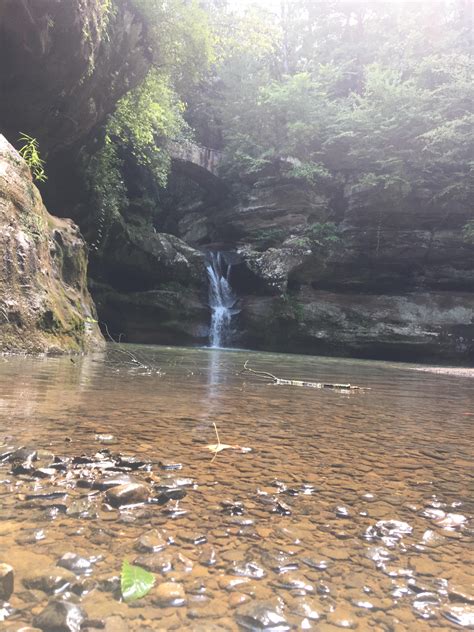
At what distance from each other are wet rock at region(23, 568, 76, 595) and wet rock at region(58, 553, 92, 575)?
0.06 feet

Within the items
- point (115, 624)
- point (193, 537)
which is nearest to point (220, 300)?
point (193, 537)

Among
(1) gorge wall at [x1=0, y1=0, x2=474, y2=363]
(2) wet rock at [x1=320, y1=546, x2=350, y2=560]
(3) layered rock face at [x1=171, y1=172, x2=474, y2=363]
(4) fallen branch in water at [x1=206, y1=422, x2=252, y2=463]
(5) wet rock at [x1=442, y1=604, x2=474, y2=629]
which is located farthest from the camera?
(3) layered rock face at [x1=171, y1=172, x2=474, y2=363]

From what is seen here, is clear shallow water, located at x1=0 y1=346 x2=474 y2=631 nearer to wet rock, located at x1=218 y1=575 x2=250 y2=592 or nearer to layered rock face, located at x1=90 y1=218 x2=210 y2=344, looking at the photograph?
wet rock, located at x1=218 y1=575 x2=250 y2=592

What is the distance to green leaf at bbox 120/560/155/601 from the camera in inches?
33.5

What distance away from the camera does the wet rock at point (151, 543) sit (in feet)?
3.39

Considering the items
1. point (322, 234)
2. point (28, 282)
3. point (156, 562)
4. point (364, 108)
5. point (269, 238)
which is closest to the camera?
point (156, 562)

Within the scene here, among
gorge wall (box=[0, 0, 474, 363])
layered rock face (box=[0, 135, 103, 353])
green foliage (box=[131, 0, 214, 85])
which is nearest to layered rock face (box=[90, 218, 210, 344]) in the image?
gorge wall (box=[0, 0, 474, 363])

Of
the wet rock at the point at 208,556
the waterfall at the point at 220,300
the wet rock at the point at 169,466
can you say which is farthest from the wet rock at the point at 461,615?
the waterfall at the point at 220,300

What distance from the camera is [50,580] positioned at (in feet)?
2.84

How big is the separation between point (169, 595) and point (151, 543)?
0.20m

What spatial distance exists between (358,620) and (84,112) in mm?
12166

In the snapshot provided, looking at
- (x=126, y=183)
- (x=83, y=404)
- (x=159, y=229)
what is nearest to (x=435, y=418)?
(x=83, y=404)

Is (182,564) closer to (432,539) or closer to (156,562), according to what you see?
(156,562)

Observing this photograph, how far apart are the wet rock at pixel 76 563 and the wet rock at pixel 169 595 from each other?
160 millimetres
